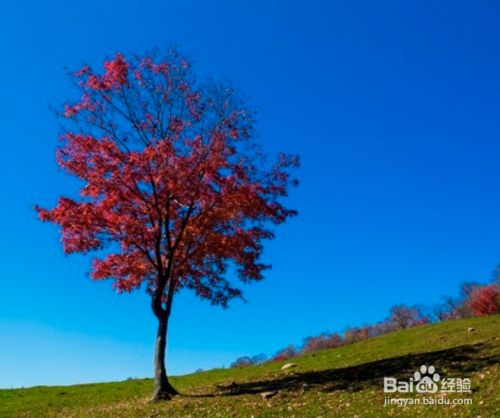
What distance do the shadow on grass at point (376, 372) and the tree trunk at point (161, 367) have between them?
237 cm

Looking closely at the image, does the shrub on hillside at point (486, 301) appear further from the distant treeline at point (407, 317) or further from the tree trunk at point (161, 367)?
the tree trunk at point (161, 367)

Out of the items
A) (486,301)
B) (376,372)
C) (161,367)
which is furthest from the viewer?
(486,301)

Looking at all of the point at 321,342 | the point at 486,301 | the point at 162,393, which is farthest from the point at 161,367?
the point at 321,342

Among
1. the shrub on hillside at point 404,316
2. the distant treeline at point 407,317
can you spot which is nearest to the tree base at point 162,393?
the distant treeline at point 407,317

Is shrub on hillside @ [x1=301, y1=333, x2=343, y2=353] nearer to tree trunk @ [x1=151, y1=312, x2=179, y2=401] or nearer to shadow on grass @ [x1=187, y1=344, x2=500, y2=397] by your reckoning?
shadow on grass @ [x1=187, y1=344, x2=500, y2=397]

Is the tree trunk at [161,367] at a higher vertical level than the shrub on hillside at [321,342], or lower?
lower

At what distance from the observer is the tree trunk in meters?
28.0

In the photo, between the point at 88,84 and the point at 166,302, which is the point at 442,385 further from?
the point at 88,84

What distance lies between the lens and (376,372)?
2769 centimetres

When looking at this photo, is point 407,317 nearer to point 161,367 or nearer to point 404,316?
point 404,316

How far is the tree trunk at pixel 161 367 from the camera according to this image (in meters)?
28.0

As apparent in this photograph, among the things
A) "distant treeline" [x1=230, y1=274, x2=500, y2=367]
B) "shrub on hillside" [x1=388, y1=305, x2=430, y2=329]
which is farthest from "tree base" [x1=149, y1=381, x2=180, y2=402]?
"shrub on hillside" [x1=388, y1=305, x2=430, y2=329]

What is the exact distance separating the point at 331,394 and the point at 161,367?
9656mm

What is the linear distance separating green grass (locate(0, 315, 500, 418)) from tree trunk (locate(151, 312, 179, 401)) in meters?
0.93
